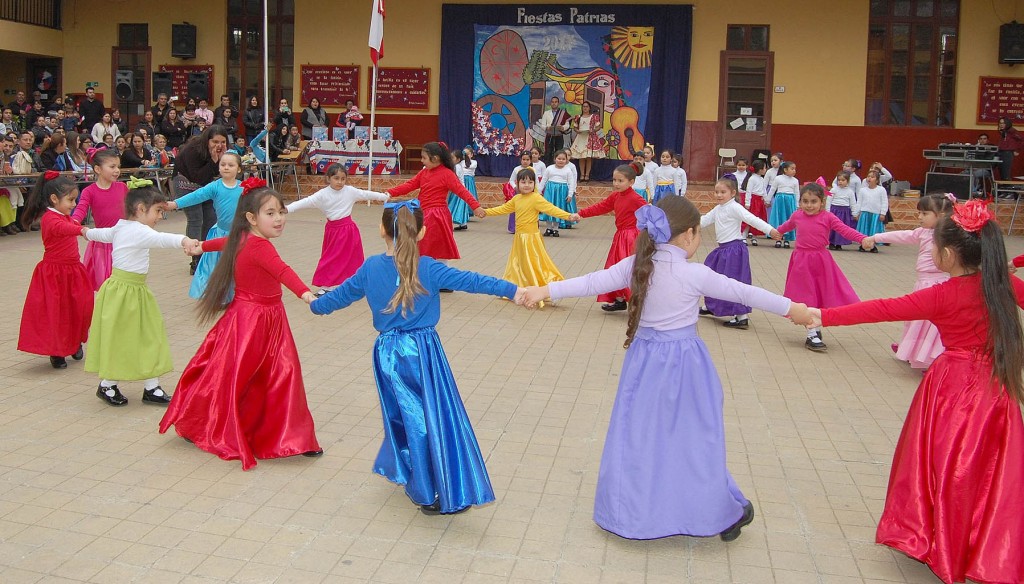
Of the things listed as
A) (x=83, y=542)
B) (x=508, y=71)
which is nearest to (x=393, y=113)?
(x=508, y=71)

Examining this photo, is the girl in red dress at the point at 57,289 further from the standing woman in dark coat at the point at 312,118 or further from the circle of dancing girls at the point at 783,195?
the standing woman in dark coat at the point at 312,118

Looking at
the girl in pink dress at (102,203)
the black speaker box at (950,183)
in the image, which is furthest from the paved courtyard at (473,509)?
the black speaker box at (950,183)

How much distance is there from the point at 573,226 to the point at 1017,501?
1480 cm

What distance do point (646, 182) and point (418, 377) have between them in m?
13.4

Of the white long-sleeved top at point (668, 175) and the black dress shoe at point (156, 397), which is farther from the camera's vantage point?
the white long-sleeved top at point (668, 175)

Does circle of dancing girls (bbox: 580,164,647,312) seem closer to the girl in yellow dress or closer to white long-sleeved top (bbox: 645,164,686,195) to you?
the girl in yellow dress

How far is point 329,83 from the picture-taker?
23.4 metres

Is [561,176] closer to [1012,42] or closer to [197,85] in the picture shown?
[197,85]

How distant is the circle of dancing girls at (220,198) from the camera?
8.09 metres

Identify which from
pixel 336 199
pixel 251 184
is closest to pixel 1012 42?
pixel 336 199

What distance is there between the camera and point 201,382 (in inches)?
203

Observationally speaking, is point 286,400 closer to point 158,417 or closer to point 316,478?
point 316,478

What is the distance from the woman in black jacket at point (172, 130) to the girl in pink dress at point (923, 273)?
1603cm

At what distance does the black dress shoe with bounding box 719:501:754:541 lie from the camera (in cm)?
423
